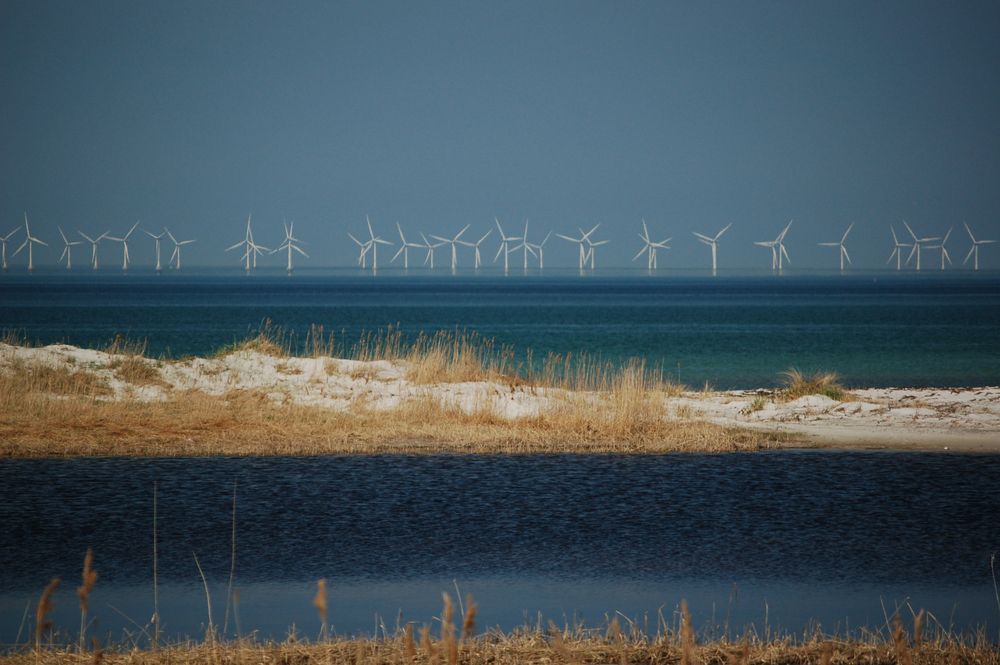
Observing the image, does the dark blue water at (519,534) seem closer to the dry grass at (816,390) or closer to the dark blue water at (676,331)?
the dry grass at (816,390)

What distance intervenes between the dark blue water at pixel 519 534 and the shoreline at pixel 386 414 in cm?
139

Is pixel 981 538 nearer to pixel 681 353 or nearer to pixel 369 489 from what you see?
pixel 369 489

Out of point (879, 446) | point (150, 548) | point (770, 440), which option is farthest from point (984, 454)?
point (150, 548)

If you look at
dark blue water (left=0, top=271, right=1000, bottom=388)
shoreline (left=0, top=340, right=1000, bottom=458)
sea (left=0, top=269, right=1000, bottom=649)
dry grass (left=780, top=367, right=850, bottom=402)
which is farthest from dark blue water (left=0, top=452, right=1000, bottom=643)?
dark blue water (left=0, top=271, right=1000, bottom=388)

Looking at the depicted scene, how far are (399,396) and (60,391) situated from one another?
840 cm

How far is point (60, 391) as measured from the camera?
27.3 meters

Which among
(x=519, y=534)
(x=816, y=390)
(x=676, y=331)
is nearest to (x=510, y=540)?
(x=519, y=534)

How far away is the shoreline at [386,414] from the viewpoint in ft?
78.0

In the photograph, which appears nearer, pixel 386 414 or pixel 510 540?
pixel 510 540

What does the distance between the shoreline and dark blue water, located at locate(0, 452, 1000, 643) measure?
139 cm

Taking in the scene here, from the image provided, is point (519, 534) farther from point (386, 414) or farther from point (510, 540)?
point (386, 414)

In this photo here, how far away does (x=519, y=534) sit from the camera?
633 inches

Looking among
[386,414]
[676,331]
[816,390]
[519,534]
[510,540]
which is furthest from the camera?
[676,331]

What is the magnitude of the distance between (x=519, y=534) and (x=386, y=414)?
10.9 meters
